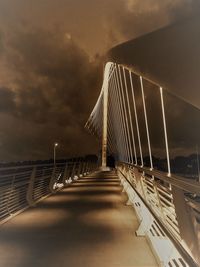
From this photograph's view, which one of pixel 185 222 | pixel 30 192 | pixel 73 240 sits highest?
pixel 30 192

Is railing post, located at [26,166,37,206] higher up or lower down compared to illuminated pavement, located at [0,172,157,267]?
higher up

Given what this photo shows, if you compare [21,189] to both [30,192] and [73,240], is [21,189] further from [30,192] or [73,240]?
[73,240]

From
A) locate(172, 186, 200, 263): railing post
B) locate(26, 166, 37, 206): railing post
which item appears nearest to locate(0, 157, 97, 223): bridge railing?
locate(26, 166, 37, 206): railing post

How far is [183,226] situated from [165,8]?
25.1 feet

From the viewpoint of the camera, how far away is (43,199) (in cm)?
1366

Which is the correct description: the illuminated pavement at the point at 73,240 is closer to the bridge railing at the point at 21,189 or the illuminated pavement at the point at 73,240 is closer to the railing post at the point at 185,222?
the bridge railing at the point at 21,189

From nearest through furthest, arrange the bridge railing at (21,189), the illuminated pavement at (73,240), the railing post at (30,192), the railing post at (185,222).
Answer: the railing post at (185,222) < the illuminated pavement at (73,240) < the bridge railing at (21,189) < the railing post at (30,192)

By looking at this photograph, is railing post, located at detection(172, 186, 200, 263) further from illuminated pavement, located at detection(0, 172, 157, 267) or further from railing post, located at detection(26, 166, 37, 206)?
railing post, located at detection(26, 166, 37, 206)

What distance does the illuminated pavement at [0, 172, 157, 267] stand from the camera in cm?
550

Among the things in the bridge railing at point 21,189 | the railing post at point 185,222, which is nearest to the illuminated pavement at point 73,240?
the bridge railing at point 21,189

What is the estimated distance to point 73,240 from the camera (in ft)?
22.6

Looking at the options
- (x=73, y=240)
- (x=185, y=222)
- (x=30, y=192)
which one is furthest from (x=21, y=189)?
(x=185, y=222)

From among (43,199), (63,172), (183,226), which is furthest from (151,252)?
(63,172)

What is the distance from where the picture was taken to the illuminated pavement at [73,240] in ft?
18.0
